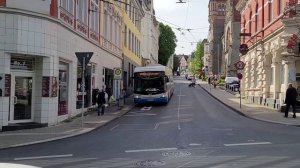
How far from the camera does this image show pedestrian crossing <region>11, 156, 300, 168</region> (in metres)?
9.95

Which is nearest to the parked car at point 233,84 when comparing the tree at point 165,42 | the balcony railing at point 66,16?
the balcony railing at point 66,16

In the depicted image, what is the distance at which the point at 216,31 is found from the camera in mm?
116625

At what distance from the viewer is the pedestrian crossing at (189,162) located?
9953mm

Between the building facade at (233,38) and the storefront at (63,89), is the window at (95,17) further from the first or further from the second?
the building facade at (233,38)

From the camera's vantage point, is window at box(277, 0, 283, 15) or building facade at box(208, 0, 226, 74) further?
building facade at box(208, 0, 226, 74)

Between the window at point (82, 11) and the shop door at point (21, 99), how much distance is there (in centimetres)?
696

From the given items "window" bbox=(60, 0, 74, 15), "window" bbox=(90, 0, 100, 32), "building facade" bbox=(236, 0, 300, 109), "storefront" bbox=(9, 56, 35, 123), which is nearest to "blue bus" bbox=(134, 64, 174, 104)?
"window" bbox=(90, 0, 100, 32)

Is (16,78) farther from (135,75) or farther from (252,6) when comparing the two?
(252,6)

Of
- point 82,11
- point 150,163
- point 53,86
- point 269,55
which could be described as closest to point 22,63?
point 53,86

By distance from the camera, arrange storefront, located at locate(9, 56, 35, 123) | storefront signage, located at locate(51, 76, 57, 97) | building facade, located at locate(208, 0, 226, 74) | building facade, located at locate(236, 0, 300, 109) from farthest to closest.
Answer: building facade, located at locate(208, 0, 226, 74) < building facade, located at locate(236, 0, 300, 109) < storefront signage, located at locate(51, 76, 57, 97) < storefront, located at locate(9, 56, 35, 123)

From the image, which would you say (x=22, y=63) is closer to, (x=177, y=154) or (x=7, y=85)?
(x=7, y=85)

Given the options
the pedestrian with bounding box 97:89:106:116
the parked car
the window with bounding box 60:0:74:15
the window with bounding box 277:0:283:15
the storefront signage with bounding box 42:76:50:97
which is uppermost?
the window with bounding box 277:0:283:15

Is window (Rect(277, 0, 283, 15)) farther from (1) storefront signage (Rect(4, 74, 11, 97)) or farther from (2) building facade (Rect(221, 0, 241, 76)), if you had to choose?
(2) building facade (Rect(221, 0, 241, 76))

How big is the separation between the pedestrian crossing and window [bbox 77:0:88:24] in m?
16.1
